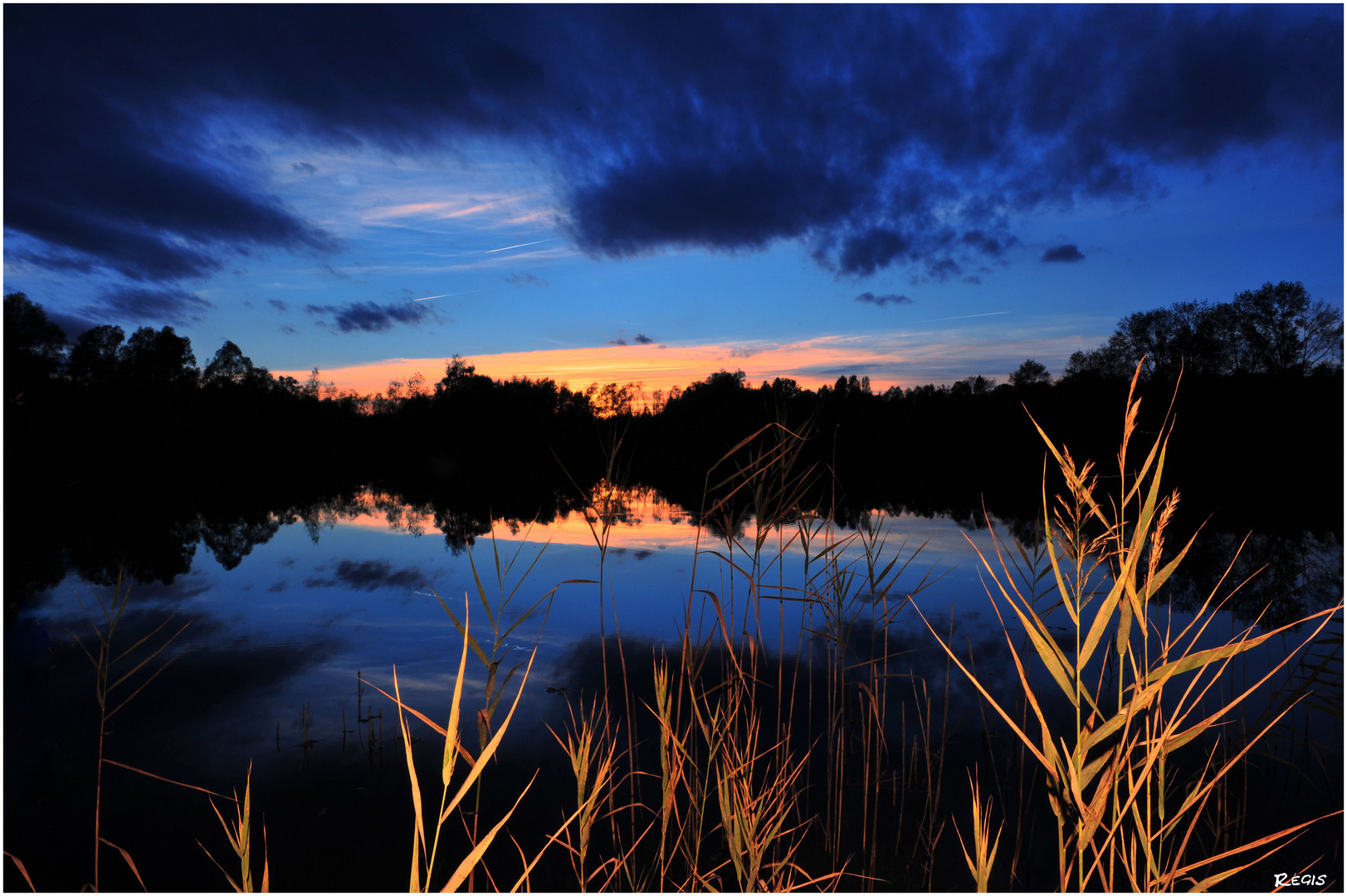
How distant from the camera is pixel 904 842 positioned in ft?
13.0

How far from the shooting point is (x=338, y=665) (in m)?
7.28

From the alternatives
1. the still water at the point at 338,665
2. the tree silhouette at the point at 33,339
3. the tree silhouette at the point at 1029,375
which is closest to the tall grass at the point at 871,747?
the still water at the point at 338,665

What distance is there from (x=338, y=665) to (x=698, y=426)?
46550 mm

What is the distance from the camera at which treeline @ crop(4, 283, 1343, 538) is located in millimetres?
24719

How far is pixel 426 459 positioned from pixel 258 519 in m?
33.3

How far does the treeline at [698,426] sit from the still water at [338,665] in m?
7.89

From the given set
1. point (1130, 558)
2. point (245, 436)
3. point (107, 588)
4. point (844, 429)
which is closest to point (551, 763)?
point (1130, 558)

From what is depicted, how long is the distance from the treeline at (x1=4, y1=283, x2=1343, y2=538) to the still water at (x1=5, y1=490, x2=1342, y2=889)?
7.89 metres

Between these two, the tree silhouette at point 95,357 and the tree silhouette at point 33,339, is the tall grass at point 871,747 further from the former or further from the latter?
the tree silhouette at point 95,357

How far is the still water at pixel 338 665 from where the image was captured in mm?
4070

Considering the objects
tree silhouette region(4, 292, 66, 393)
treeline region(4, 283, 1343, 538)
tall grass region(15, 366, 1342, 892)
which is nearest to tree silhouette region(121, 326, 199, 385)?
treeline region(4, 283, 1343, 538)

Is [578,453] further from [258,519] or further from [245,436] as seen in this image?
[258,519]

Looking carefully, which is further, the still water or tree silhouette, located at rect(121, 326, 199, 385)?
tree silhouette, located at rect(121, 326, 199, 385)

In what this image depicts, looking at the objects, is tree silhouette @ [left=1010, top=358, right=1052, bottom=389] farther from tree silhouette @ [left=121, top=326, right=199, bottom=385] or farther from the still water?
tree silhouette @ [left=121, top=326, right=199, bottom=385]
